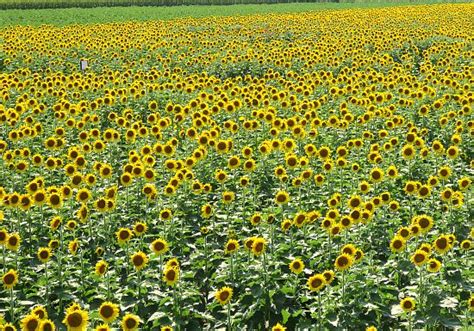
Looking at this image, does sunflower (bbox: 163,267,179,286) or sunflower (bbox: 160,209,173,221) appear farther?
sunflower (bbox: 160,209,173,221)

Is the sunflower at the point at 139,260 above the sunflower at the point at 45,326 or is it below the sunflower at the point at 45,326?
below

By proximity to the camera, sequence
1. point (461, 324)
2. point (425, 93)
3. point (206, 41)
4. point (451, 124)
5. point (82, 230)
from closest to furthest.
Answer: point (461, 324)
point (82, 230)
point (451, 124)
point (425, 93)
point (206, 41)

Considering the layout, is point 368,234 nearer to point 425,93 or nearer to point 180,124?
point 180,124

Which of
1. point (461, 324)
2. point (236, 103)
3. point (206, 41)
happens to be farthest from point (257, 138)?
point (206, 41)

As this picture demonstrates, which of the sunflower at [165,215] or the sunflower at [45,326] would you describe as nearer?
the sunflower at [45,326]

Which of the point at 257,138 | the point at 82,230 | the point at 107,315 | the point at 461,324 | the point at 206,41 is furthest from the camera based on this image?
the point at 206,41

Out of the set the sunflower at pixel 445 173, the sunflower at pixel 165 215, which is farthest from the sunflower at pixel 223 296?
the sunflower at pixel 445 173

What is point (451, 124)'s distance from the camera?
427 inches

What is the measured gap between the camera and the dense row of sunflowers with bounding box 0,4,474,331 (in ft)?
18.2

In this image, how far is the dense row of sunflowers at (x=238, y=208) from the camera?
5.56 metres

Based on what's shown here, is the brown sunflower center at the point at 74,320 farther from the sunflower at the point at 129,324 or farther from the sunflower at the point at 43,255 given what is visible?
the sunflower at the point at 43,255

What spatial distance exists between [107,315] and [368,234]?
10.5 ft

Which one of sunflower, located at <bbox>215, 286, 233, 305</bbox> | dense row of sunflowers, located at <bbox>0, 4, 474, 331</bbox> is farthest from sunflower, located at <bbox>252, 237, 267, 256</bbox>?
sunflower, located at <bbox>215, 286, 233, 305</bbox>

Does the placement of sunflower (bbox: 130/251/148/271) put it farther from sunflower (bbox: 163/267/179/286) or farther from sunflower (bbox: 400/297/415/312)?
sunflower (bbox: 400/297/415/312)
